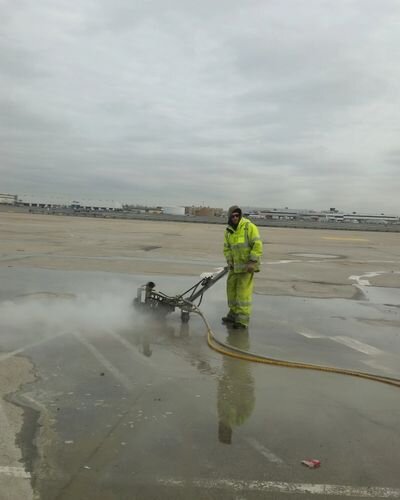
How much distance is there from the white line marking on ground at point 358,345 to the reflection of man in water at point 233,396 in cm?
173

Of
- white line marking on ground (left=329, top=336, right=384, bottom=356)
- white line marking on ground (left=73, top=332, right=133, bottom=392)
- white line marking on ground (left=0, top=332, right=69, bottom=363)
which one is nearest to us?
white line marking on ground (left=73, top=332, right=133, bottom=392)

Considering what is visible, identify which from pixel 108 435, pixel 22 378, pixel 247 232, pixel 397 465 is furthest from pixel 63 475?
pixel 247 232

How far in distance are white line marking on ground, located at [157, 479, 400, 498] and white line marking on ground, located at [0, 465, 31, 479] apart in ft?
2.77

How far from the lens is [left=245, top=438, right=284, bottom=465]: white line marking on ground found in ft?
11.0

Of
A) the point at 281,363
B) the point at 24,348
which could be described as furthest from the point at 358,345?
the point at 24,348

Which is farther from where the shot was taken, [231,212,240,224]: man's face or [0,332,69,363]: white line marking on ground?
[231,212,240,224]: man's face

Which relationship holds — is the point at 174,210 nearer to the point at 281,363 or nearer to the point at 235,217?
the point at 235,217

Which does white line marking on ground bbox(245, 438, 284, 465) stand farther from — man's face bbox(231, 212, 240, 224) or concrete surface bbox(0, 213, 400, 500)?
man's face bbox(231, 212, 240, 224)

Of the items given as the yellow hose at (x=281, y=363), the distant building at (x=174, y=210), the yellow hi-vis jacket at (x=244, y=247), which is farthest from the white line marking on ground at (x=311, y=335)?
the distant building at (x=174, y=210)

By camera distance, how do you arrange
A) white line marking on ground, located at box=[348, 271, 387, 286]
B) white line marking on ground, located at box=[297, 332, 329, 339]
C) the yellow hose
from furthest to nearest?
white line marking on ground, located at box=[348, 271, 387, 286], white line marking on ground, located at box=[297, 332, 329, 339], the yellow hose

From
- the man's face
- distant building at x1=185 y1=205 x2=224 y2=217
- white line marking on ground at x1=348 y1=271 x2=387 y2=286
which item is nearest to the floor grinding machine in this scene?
the man's face

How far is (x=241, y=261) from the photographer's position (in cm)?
732

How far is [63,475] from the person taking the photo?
307 cm

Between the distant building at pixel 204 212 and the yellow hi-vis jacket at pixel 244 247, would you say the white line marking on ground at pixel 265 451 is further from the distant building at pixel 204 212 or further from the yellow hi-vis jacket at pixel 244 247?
the distant building at pixel 204 212
